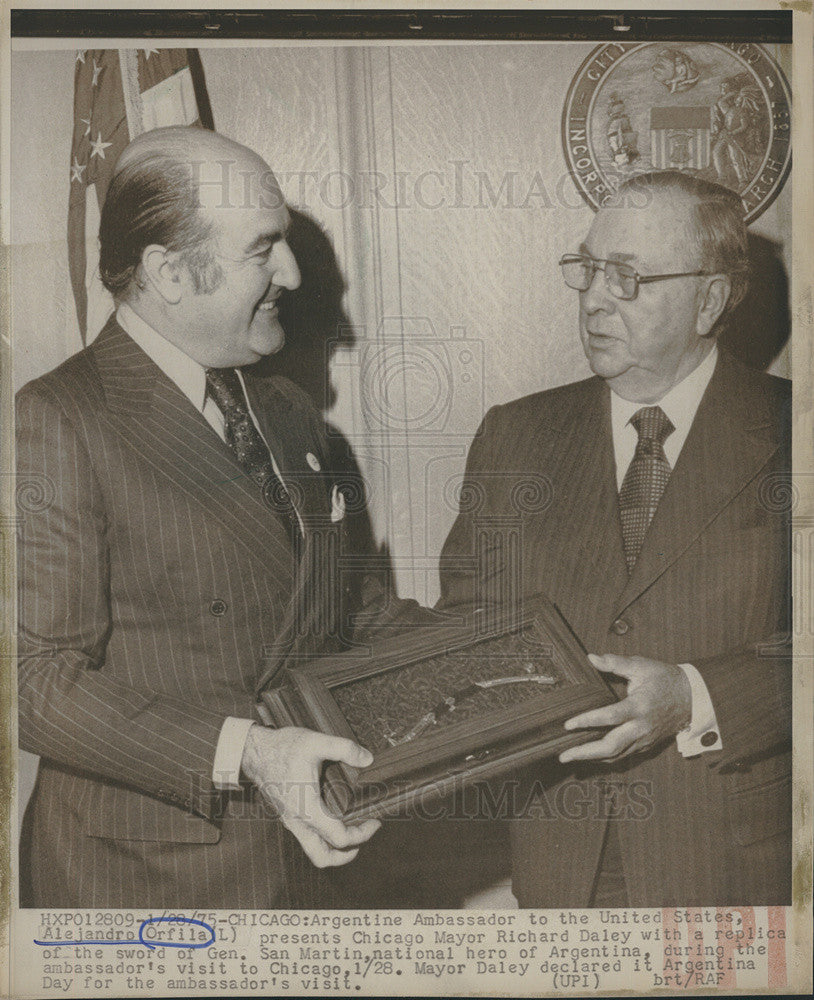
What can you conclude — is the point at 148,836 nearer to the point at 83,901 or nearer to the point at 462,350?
the point at 83,901

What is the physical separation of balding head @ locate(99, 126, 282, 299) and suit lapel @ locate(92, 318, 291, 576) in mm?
240

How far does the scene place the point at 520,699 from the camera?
312 cm

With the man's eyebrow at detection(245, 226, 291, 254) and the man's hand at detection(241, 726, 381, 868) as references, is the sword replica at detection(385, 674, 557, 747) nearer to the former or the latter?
the man's hand at detection(241, 726, 381, 868)

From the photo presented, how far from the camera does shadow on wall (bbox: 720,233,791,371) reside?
3238 mm

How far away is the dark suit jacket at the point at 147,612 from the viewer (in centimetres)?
309

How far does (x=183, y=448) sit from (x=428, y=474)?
2.35 ft

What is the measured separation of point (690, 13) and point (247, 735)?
2.51m

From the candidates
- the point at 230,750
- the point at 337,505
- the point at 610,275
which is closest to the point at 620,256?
the point at 610,275

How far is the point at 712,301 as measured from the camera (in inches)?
126

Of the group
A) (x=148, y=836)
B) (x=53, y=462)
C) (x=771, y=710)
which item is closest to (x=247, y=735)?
(x=148, y=836)

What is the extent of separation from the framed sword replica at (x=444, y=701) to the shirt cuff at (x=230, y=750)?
0.09 meters

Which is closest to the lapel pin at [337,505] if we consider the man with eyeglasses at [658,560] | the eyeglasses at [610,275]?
the man with eyeglasses at [658,560]

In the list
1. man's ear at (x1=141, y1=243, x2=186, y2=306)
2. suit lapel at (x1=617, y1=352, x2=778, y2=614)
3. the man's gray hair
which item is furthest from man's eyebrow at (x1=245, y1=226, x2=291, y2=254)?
suit lapel at (x1=617, y1=352, x2=778, y2=614)
